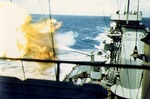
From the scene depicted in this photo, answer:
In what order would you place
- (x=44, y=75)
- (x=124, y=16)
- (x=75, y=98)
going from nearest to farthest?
(x=75, y=98) < (x=124, y=16) < (x=44, y=75)

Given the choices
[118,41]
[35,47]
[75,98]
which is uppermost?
[75,98]

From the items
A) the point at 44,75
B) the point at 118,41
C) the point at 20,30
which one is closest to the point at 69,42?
the point at 44,75

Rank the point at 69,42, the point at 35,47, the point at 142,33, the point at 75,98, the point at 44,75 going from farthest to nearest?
the point at 69,42
the point at 35,47
the point at 44,75
the point at 142,33
the point at 75,98

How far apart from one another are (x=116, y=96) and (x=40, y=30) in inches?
1029

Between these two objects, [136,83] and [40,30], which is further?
[40,30]

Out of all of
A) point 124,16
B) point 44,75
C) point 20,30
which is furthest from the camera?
point 44,75

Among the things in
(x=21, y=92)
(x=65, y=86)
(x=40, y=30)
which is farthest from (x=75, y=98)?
(x=40, y=30)

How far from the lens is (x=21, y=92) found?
8.57 feet

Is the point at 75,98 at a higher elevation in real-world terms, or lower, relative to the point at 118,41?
higher

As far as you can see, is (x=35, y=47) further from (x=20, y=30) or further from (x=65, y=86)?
(x=65, y=86)

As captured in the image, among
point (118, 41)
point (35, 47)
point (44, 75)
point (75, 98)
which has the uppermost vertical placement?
point (75, 98)

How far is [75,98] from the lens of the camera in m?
2.50

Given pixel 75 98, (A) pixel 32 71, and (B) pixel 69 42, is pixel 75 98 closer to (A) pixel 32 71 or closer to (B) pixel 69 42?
(A) pixel 32 71

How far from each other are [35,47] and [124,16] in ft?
66.8
